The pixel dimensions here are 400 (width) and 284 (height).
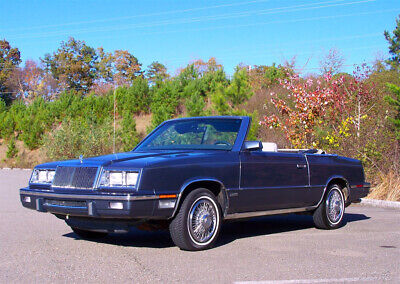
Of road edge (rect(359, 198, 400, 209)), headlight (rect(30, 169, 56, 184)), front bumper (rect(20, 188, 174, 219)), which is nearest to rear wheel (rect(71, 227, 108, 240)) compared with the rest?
headlight (rect(30, 169, 56, 184))

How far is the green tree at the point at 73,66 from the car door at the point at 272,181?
55.6 m

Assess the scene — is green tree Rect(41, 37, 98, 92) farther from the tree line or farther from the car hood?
the car hood

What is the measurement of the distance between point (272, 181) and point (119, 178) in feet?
8.26

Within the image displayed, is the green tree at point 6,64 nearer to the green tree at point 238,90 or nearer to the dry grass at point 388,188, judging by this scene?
the green tree at point 238,90

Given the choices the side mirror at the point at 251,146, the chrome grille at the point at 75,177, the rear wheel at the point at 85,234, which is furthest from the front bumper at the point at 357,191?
the chrome grille at the point at 75,177

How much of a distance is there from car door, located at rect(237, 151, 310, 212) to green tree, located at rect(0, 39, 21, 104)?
61.0 meters

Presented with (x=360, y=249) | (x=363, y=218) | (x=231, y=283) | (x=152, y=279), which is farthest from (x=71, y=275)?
(x=363, y=218)

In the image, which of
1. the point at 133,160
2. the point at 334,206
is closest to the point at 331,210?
the point at 334,206

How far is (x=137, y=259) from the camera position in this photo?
20.9ft

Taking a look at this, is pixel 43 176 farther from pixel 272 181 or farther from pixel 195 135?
pixel 272 181

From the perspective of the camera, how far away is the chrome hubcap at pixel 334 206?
9.15 meters

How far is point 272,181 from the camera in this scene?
7.91 meters

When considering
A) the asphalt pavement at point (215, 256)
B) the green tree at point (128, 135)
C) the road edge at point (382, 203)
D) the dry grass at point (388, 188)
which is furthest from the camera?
the green tree at point (128, 135)

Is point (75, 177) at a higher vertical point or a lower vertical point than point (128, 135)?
lower
